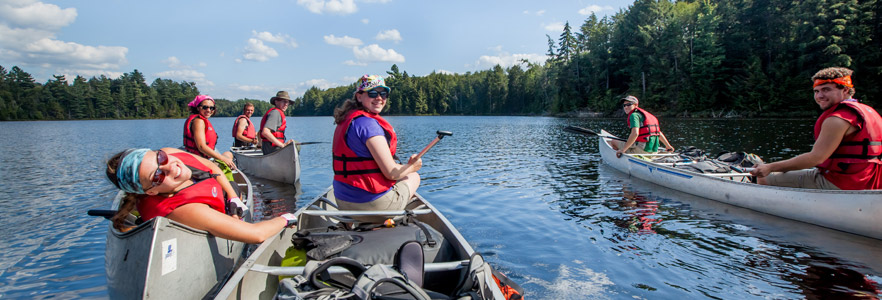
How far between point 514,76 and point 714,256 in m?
107

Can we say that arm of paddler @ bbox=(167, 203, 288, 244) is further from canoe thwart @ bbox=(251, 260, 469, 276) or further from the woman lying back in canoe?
canoe thwart @ bbox=(251, 260, 469, 276)

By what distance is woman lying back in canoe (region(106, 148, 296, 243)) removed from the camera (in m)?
2.80

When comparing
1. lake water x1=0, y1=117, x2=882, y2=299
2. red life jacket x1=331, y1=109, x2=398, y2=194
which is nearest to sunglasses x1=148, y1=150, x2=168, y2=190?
red life jacket x1=331, y1=109, x2=398, y2=194

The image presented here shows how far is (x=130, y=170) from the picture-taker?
2746 millimetres

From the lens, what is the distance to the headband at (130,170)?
9.02 ft

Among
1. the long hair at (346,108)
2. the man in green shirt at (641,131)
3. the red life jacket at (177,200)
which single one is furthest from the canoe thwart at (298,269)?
the man in green shirt at (641,131)

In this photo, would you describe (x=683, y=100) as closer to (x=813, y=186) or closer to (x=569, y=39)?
(x=569, y=39)

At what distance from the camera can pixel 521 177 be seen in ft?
42.4

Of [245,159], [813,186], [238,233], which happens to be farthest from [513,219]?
[245,159]

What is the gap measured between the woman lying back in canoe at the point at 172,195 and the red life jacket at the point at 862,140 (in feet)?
23.0

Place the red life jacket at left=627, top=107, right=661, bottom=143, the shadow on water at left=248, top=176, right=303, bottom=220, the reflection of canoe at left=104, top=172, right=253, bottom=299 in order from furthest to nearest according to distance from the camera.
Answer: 1. the red life jacket at left=627, top=107, right=661, bottom=143
2. the shadow on water at left=248, top=176, right=303, bottom=220
3. the reflection of canoe at left=104, top=172, right=253, bottom=299

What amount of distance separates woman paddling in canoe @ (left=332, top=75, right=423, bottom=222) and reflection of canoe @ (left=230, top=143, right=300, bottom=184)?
727cm

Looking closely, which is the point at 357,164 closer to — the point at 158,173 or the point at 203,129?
the point at 158,173

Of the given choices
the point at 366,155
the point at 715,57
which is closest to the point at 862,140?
the point at 366,155
